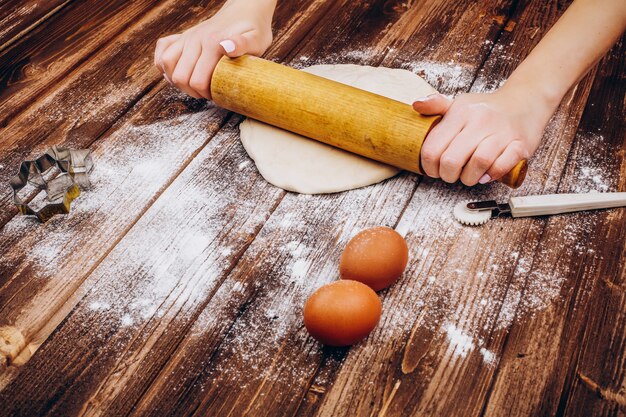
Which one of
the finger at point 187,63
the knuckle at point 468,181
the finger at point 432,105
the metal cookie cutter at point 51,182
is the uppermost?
the finger at point 187,63

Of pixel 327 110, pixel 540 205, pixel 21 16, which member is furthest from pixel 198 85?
pixel 21 16

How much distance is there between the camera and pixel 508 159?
1295mm

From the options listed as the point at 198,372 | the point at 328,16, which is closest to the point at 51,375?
the point at 198,372

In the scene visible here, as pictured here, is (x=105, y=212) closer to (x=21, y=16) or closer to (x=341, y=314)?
(x=341, y=314)

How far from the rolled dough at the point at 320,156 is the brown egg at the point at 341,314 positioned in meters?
0.44

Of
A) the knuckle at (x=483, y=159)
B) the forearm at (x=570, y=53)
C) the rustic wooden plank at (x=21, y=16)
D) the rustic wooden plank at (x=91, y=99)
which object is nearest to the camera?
the knuckle at (x=483, y=159)

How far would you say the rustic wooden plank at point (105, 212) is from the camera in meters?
1.31

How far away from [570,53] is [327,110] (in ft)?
2.21

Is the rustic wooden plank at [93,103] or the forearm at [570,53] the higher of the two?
the rustic wooden plank at [93,103]

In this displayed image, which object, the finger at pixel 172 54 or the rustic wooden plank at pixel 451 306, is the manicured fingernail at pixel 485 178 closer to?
the rustic wooden plank at pixel 451 306

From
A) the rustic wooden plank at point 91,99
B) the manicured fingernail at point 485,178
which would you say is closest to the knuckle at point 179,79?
the rustic wooden plank at point 91,99

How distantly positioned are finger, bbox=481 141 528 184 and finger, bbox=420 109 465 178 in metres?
0.13

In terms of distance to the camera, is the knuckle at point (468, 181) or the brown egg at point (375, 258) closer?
the brown egg at point (375, 258)

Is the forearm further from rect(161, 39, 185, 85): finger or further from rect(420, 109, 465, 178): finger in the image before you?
rect(161, 39, 185, 85): finger
